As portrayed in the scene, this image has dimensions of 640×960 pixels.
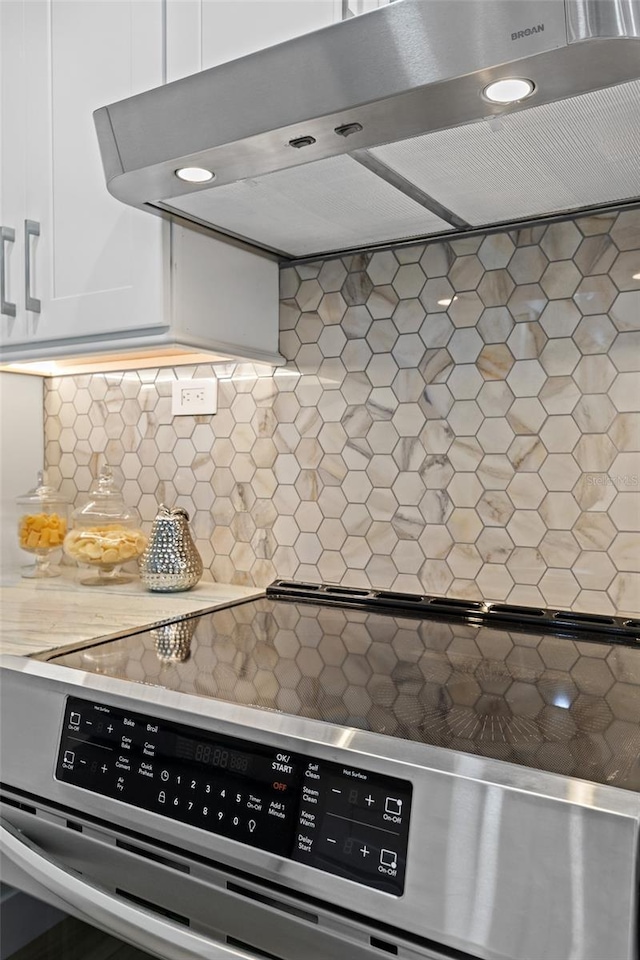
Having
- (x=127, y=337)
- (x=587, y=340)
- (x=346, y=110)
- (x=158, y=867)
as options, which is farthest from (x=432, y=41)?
(x=158, y=867)

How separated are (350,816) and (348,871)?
47 mm

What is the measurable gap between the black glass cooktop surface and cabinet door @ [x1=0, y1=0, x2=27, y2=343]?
2.25ft

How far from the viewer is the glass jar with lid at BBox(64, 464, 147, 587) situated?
1549 millimetres

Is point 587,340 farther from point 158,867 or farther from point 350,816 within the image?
point 158,867

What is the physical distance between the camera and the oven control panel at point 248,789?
26.9 inches

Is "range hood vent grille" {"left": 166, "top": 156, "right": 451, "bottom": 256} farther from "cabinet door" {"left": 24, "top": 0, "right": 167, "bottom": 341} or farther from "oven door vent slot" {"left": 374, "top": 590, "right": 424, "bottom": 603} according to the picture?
"oven door vent slot" {"left": 374, "top": 590, "right": 424, "bottom": 603}

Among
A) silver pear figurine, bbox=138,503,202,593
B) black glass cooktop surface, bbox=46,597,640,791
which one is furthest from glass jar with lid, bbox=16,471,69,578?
black glass cooktop surface, bbox=46,597,640,791

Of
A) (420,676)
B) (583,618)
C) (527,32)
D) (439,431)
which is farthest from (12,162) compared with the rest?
(583,618)

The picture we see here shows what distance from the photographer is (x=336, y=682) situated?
93 centimetres

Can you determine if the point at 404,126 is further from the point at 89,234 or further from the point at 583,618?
the point at 583,618

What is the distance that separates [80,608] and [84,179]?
775mm

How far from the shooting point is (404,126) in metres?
0.88

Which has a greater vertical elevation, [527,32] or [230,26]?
[230,26]

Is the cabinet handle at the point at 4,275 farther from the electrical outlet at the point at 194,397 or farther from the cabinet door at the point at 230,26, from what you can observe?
the cabinet door at the point at 230,26
